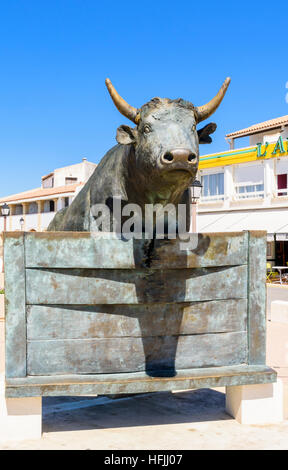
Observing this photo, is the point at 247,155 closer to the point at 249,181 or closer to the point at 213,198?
the point at 249,181

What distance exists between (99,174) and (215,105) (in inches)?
60.9

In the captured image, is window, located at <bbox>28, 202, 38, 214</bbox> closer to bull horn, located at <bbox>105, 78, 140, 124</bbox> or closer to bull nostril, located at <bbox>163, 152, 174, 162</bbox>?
bull horn, located at <bbox>105, 78, 140, 124</bbox>

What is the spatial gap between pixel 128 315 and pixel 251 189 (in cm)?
2106

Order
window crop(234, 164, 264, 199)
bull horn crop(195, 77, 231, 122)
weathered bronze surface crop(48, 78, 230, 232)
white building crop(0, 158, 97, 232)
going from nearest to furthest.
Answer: weathered bronze surface crop(48, 78, 230, 232)
bull horn crop(195, 77, 231, 122)
window crop(234, 164, 264, 199)
white building crop(0, 158, 97, 232)

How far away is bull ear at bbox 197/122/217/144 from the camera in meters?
3.60

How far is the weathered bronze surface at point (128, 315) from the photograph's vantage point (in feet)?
10.7

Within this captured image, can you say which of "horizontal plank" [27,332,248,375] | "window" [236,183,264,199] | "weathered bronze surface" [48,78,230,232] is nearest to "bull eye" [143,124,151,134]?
"weathered bronze surface" [48,78,230,232]

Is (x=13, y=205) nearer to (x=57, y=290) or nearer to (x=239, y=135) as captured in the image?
(x=239, y=135)

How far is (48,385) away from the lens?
3.19m

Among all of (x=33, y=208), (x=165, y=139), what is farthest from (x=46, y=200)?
(x=165, y=139)

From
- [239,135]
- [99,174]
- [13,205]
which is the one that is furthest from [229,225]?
[13,205]

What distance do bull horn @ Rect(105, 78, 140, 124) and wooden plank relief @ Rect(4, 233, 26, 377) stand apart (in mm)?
1115

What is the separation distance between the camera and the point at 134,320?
11.2 ft

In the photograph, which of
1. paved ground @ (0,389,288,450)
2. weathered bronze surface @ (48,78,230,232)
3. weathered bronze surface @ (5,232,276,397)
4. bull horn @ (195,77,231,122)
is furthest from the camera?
bull horn @ (195,77,231,122)
